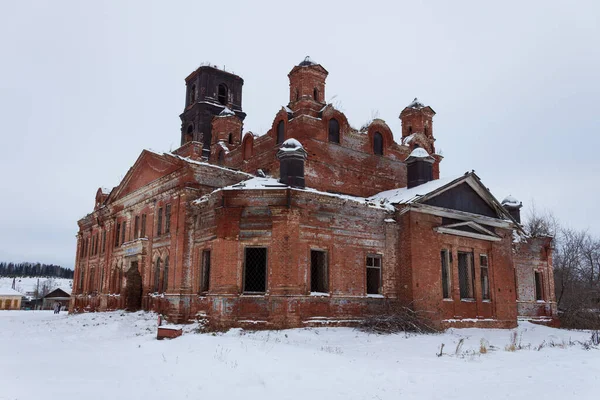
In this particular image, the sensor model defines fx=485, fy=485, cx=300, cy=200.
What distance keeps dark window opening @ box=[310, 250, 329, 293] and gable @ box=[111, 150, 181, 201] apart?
24.7 ft

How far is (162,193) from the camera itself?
22609 mm

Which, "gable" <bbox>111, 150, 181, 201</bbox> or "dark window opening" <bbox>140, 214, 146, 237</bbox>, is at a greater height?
"gable" <bbox>111, 150, 181, 201</bbox>

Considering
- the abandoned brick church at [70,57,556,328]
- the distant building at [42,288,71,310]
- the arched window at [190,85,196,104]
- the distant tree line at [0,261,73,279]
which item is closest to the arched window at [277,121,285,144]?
the abandoned brick church at [70,57,556,328]

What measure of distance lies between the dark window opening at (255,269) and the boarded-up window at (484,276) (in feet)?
33.1

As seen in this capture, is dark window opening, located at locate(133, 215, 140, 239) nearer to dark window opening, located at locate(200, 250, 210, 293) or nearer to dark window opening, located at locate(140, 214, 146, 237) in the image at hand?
dark window opening, located at locate(140, 214, 146, 237)

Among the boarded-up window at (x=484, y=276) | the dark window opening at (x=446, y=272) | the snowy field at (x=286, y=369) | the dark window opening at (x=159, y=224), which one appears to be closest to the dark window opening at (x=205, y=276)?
the snowy field at (x=286, y=369)

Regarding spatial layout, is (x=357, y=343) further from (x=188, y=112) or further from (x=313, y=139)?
(x=188, y=112)

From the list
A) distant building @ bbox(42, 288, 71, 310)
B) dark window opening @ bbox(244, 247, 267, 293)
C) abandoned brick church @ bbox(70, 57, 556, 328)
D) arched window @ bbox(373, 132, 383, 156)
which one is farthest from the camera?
distant building @ bbox(42, 288, 71, 310)

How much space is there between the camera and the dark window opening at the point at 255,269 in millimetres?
17562

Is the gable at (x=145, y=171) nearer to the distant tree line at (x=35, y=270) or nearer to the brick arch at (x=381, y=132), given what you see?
the brick arch at (x=381, y=132)

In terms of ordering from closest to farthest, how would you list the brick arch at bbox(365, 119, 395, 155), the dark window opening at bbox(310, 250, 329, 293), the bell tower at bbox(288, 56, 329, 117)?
the dark window opening at bbox(310, 250, 329, 293)
the bell tower at bbox(288, 56, 329, 117)
the brick arch at bbox(365, 119, 395, 155)

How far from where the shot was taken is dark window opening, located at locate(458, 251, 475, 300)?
21.0 m

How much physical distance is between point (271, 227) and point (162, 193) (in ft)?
24.9

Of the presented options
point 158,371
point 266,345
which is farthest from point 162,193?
point 158,371
